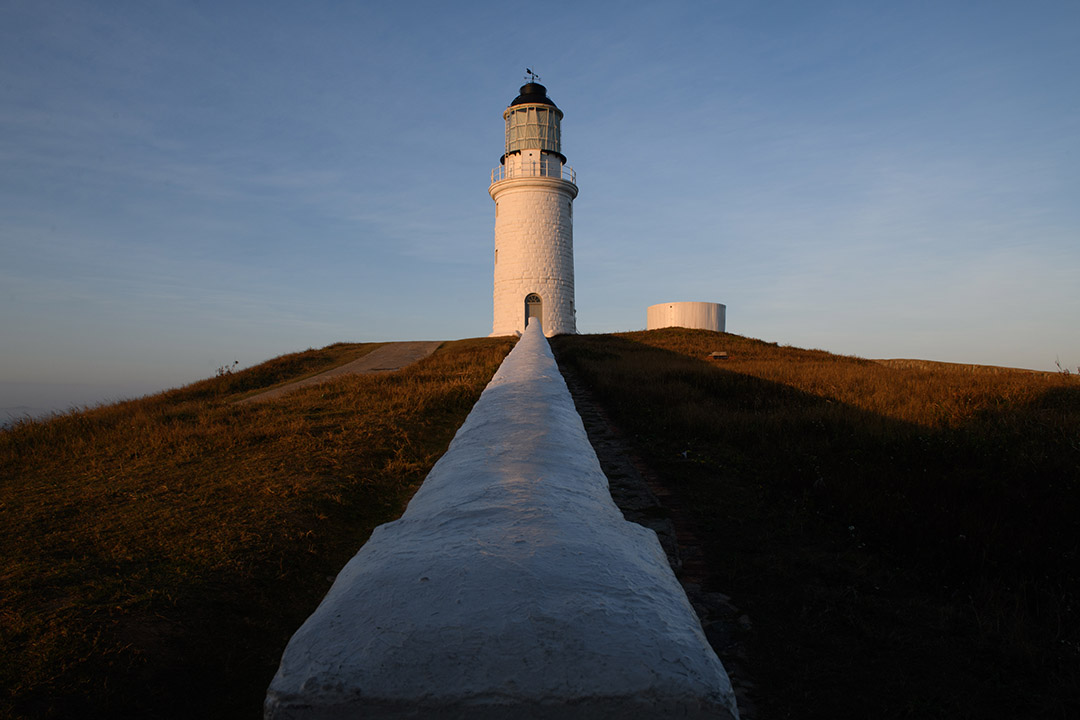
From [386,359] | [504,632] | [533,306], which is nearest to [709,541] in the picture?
[504,632]

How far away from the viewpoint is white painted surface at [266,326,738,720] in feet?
3.72

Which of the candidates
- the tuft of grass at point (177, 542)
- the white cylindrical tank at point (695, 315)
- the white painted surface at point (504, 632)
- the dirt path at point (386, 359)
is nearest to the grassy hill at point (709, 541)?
the tuft of grass at point (177, 542)

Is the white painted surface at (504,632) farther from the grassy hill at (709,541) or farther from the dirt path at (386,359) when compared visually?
the dirt path at (386,359)

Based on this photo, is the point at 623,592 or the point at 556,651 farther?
the point at 623,592

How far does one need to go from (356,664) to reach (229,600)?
2.40 meters

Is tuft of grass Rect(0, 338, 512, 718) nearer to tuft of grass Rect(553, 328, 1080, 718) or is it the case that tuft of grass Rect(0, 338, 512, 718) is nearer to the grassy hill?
the grassy hill

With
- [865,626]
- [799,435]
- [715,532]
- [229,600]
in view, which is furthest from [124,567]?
[799,435]

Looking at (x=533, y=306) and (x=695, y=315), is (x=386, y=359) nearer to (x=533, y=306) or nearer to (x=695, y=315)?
(x=533, y=306)

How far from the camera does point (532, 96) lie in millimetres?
27547

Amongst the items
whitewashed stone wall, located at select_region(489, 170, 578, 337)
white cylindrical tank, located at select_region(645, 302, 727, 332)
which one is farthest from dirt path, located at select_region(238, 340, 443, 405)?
white cylindrical tank, located at select_region(645, 302, 727, 332)

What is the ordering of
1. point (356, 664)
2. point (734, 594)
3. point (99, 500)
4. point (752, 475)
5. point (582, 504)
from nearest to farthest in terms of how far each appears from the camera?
point (356, 664), point (582, 504), point (734, 594), point (99, 500), point (752, 475)

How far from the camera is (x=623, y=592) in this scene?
1.41 meters

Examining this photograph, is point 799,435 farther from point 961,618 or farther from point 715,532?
point 961,618

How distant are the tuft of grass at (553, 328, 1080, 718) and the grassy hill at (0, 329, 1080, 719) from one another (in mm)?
16
